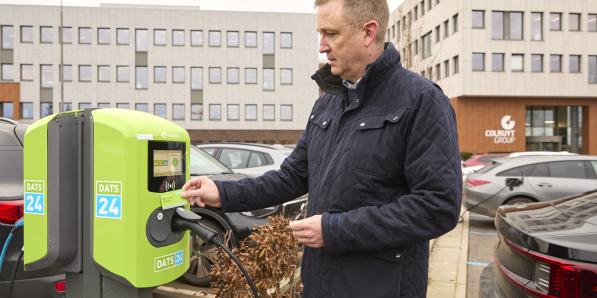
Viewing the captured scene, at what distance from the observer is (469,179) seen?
407 inches

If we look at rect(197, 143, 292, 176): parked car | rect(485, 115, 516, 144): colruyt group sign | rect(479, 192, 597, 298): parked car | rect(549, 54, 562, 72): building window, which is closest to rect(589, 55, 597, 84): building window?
rect(549, 54, 562, 72): building window

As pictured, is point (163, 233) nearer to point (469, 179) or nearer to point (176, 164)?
point (176, 164)

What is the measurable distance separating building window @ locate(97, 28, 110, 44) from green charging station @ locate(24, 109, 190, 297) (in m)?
44.0

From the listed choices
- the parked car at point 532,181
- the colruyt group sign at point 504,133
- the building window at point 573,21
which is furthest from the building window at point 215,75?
the parked car at point 532,181


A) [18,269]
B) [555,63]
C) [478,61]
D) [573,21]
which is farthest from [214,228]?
[573,21]

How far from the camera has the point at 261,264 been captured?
3520 millimetres

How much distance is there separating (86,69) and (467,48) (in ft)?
96.1

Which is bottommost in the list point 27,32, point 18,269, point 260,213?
point 18,269

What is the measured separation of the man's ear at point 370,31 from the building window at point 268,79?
4253cm

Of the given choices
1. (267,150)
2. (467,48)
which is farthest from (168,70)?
(267,150)

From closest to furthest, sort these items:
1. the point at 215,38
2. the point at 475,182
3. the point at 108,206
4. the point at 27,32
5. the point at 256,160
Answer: the point at 108,206
the point at 256,160
the point at 475,182
the point at 27,32
the point at 215,38

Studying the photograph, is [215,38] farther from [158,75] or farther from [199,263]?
[199,263]

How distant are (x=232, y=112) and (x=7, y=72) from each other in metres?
18.1

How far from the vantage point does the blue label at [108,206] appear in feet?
6.87
